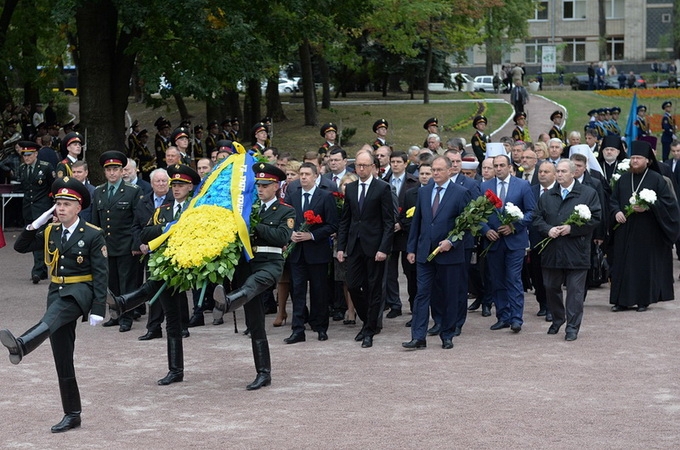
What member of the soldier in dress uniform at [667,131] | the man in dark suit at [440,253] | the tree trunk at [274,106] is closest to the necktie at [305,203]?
the man in dark suit at [440,253]

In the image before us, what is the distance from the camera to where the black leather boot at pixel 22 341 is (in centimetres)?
841

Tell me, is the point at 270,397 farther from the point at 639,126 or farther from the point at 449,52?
the point at 449,52

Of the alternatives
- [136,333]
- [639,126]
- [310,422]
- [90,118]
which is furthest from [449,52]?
[310,422]

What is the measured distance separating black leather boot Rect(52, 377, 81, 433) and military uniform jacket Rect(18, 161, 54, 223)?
31.0ft

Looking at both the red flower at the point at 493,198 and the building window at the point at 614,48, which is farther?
the building window at the point at 614,48

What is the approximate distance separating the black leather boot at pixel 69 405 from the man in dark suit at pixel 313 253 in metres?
4.04

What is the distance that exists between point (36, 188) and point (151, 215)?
5263 millimetres

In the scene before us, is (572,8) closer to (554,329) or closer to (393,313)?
(393,313)

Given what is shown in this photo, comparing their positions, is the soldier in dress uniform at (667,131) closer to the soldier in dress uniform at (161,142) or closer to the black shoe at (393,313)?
the soldier in dress uniform at (161,142)

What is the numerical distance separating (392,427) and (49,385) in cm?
354

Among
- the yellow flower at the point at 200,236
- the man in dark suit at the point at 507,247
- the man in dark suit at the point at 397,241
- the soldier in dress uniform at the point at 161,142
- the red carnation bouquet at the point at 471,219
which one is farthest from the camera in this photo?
the soldier in dress uniform at the point at 161,142

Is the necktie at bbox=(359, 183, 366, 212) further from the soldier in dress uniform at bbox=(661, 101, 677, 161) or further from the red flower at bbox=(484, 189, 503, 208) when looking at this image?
the soldier in dress uniform at bbox=(661, 101, 677, 161)

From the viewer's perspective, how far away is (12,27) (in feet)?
112

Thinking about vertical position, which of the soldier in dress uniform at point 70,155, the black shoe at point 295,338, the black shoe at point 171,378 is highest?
the soldier in dress uniform at point 70,155
